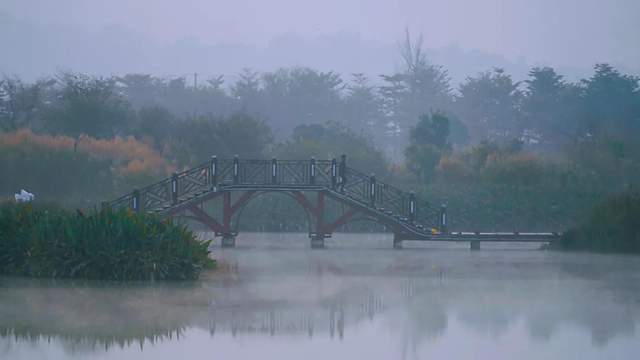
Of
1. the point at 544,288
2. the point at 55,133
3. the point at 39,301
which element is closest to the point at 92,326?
the point at 39,301

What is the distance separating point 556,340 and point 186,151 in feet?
124

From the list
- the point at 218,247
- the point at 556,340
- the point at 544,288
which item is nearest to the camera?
the point at 556,340

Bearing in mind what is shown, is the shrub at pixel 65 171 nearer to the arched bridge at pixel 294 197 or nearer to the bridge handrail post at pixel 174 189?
the arched bridge at pixel 294 197

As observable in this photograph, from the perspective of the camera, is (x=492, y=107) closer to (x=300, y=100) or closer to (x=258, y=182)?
(x=300, y=100)

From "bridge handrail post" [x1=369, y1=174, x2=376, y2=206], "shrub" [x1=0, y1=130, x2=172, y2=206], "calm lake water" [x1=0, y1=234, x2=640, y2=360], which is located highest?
"shrub" [x1=0, y1=130, x2=172, y2=206]

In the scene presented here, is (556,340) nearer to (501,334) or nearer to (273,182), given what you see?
(501,334)

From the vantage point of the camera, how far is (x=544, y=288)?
2433cm

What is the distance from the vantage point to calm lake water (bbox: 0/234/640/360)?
16344 millimetres

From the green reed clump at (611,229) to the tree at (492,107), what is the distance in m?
48.8

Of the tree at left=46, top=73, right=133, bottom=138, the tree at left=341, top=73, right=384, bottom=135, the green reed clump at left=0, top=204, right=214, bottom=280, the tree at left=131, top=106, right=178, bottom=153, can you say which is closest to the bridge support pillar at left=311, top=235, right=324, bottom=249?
the green reed clump at left=0, top=204, right=214, bottom=280

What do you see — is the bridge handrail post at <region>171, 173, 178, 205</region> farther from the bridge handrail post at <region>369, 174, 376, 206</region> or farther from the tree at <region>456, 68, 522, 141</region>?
the tree at <region>456, 68, 522, 141</region>

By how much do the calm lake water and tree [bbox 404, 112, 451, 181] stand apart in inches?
938

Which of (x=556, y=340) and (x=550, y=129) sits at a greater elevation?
(x=550, y=129)

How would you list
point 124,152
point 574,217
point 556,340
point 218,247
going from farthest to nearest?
point 124,152 → point 574,217 → point 218,247 → point 556,340
